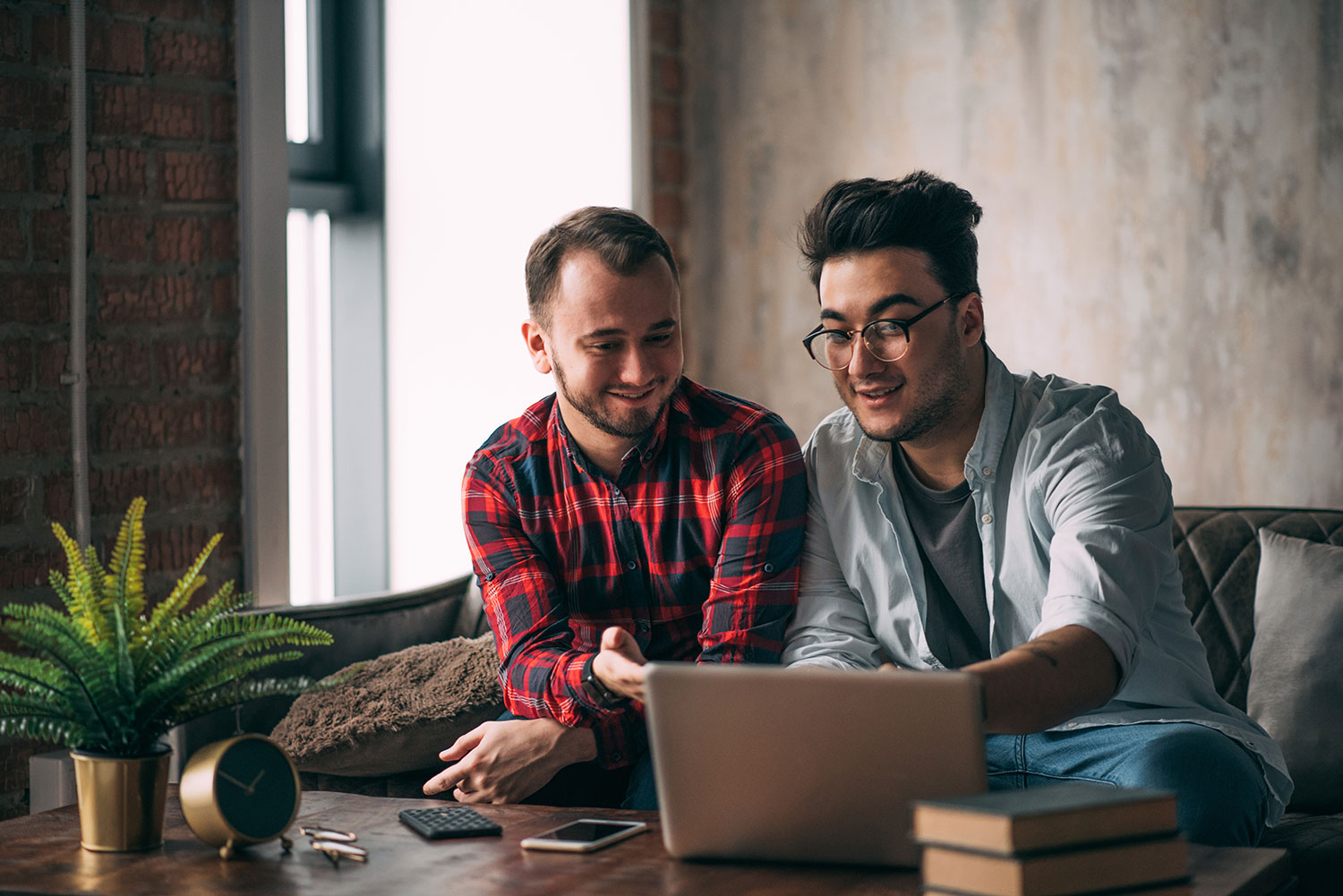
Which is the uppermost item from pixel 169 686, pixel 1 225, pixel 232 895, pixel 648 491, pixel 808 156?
pixel 808 156

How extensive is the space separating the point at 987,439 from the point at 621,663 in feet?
2.15

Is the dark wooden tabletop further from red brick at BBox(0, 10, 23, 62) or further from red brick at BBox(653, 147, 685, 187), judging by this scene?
red brick at BBox(653, 147, 685, 187)

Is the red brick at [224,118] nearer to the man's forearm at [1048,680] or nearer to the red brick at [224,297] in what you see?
the red brick at [224,297]

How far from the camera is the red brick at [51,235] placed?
86.4 inches

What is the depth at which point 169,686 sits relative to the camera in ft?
4.65

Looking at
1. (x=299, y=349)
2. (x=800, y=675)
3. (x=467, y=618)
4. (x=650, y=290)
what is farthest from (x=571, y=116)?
(x=800, y=675)

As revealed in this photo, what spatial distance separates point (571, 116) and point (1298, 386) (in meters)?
1.74

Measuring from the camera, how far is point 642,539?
78.4 inches

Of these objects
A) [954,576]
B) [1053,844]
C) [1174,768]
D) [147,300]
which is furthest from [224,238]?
[1053,844]

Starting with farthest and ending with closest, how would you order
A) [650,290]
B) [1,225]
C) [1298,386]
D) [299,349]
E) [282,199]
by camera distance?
[299,349]
[1298,386]
[282,199]
[1,225]
[650,290]

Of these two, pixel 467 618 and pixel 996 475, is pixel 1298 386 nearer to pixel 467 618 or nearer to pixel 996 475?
pixel 996 475

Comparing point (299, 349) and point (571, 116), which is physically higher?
point (571, 116)

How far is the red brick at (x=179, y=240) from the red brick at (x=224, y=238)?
0.02 metres

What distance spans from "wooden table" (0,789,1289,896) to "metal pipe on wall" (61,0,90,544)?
879mm
